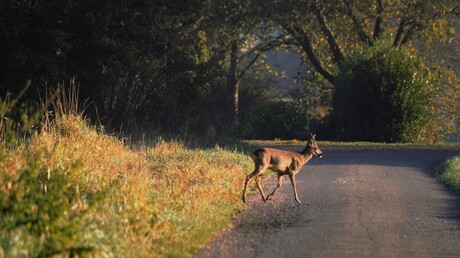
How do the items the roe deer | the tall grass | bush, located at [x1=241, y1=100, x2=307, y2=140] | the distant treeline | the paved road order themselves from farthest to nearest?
bush, located at [x1=241, y1=100, x2=307, y2=140] → the distant treeline → the roe deer → the paved road → the tall grass

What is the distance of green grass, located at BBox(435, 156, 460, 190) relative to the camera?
68.5 feet

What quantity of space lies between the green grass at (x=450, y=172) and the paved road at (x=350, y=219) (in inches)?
10.5

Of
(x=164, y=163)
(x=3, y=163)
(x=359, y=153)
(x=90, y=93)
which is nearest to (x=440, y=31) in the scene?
(x=359, y=153)

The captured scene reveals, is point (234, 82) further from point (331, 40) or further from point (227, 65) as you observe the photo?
point (331, 40)

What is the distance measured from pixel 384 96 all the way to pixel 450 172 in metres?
17.4

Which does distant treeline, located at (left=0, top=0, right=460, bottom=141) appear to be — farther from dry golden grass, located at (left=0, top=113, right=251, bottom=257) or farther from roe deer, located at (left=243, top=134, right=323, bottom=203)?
roe deer, located at (left=243, top=134, right=323, bottom=203)

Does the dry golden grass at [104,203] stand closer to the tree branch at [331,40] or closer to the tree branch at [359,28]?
the tree branch at [359,28]

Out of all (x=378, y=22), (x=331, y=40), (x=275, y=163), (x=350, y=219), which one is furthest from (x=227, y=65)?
(x=350, y=219)

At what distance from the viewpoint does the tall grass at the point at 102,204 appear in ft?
32.2

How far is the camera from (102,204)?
11836mm

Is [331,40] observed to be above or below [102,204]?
above

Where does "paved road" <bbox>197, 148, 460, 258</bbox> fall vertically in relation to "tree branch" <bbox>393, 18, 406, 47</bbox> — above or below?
below

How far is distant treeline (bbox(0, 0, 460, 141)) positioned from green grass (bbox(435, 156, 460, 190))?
9.32 meters

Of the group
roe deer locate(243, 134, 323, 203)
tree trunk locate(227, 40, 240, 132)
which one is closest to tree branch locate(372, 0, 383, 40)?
tree trunk locate(227, 40, 240, 132)
